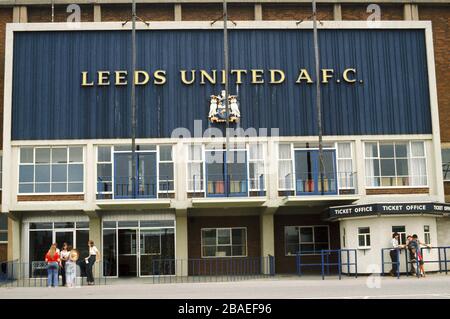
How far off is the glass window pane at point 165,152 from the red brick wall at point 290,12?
1135cm

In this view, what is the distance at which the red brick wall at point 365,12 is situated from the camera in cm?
4344

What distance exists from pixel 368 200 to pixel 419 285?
36.0ft

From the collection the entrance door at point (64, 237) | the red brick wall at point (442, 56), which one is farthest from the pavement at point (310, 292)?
the red brick wall at point (442, 56)

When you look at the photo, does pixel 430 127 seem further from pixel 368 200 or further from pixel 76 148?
pixel 76 148

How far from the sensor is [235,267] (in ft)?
121

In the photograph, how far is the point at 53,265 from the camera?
Answer: 29.7 metres

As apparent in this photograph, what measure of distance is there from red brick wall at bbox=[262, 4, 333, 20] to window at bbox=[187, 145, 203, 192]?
10.9 metres

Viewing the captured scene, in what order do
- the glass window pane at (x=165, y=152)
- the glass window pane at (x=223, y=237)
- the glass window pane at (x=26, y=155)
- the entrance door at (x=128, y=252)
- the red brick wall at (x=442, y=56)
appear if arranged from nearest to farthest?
the entrance door at (x=128, y=252), the glass window pane at (x=26, y=155), the glass window pane at (x=165, y=152), the glass window pane at (x=223, y=237), the red brick wall at (x=442, y=56)

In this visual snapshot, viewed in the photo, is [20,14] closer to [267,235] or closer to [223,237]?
[223,237]

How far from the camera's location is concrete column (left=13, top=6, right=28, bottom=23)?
137 ft

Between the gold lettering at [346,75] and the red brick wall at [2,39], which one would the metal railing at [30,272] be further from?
the gold lettering at [346,75]

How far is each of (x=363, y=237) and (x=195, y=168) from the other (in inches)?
352

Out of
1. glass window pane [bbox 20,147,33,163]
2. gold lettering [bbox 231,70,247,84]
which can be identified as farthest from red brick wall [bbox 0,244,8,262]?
gold lettering [bbox 231,70,247,84]

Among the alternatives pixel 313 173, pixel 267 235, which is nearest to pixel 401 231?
pixel 313 173
